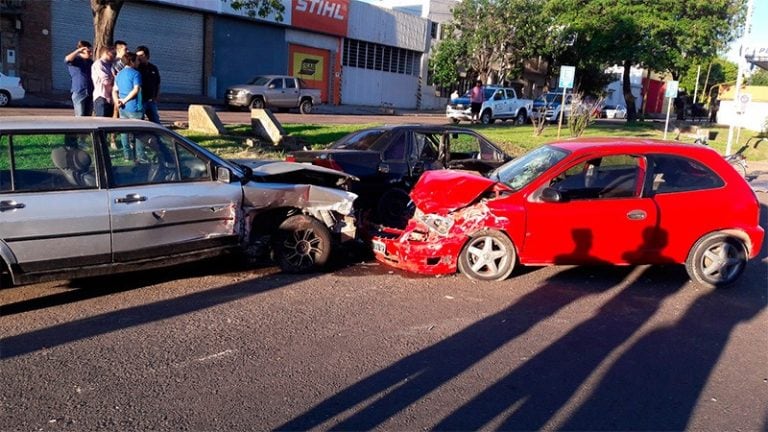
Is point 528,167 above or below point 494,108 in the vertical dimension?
below

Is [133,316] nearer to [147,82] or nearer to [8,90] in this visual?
[147,82]

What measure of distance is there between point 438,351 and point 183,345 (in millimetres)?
1860

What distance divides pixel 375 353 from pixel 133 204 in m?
2.48

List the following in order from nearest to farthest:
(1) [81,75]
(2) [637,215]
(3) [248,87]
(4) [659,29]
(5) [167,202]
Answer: (5) [167,202] → (2) [637,215] → (1) [81,75] → (3) [248,87] → (4) [659,29]

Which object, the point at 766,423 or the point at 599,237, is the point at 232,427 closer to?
the point at 766,423

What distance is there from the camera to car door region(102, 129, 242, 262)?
5512mm

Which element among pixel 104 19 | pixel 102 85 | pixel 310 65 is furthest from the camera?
pixel 310 65

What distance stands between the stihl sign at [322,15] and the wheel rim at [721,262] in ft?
110

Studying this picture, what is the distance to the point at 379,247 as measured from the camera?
683cm

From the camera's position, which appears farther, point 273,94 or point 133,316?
point 273,94

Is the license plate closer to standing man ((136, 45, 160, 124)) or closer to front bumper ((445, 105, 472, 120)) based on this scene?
standing man ((136, 45, 160, 124))

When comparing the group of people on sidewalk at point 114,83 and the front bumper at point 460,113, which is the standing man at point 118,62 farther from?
the front bumper at point 460,113

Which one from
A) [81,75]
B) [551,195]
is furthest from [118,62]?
[551,195]

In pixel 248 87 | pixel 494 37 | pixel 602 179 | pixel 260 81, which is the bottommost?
pixel 602 179
